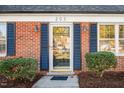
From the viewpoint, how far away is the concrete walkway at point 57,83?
11539mm

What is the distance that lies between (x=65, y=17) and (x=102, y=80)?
3.70 meters

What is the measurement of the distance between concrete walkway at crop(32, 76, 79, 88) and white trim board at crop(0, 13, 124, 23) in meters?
2.74

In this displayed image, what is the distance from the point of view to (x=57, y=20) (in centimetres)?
1484

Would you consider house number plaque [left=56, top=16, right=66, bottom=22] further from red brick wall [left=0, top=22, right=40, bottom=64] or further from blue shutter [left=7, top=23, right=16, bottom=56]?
blue shutter [left=7, top=23, right=16, bottom=56]

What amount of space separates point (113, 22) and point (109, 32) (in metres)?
0.52

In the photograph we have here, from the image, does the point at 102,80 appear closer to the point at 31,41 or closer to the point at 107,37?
the point at 107,37

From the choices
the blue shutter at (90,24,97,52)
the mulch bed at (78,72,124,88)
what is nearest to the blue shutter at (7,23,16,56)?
the mulch bed at (78,72,124,88)

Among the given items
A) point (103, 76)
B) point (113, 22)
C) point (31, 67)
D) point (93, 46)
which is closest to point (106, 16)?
point (113, 22)

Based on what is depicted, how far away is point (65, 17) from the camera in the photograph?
14812 mm

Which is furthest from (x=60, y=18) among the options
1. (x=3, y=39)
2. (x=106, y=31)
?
(x=3, y=39)

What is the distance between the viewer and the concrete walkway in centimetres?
1154

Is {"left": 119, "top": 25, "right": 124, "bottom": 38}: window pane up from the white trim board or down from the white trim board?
down

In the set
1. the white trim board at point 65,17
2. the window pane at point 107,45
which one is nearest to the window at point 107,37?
the window pane at point 107,45
